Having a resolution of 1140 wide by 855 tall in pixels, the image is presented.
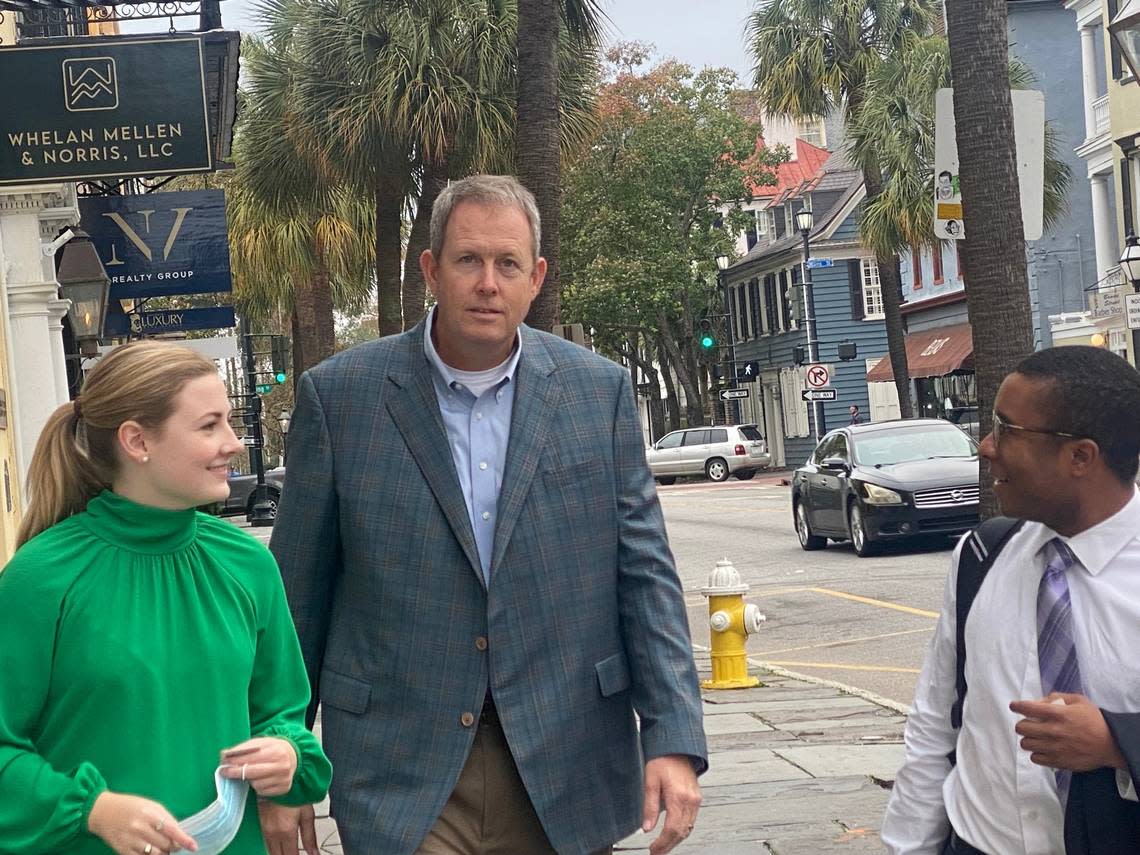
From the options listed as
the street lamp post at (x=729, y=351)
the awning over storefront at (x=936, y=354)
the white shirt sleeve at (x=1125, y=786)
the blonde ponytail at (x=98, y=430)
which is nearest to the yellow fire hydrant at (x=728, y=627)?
the white shirt sleeve at (x=1125, y=786)

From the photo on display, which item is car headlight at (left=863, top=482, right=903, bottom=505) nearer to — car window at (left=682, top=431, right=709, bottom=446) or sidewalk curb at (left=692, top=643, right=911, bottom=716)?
sidewalk curb at (left=692, top=643, right=911, bottom=716)

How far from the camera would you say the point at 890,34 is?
34.0 meters

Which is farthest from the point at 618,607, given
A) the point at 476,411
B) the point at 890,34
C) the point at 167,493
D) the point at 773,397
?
the point at 773,397

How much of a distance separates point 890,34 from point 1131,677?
3258 cm

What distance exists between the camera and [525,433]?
3.79 meters

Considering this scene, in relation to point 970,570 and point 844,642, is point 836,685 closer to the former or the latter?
point 844,642

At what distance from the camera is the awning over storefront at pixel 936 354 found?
44.2 m

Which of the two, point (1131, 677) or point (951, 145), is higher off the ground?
point (951, 145)

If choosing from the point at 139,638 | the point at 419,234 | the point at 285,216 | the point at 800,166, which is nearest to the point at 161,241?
the point at 419,234

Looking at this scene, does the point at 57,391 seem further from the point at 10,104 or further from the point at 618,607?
the point at 618,607

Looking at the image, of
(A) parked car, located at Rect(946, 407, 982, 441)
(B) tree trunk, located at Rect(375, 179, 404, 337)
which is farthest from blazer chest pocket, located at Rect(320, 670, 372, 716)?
(A) parked car, located at Rect(946, 407, 982, 441)

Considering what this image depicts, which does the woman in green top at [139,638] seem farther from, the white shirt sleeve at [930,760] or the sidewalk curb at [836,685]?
the sidewalk curb at [836,685]

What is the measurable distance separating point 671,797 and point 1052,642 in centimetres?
94

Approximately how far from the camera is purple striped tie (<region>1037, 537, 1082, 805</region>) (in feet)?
9.64
